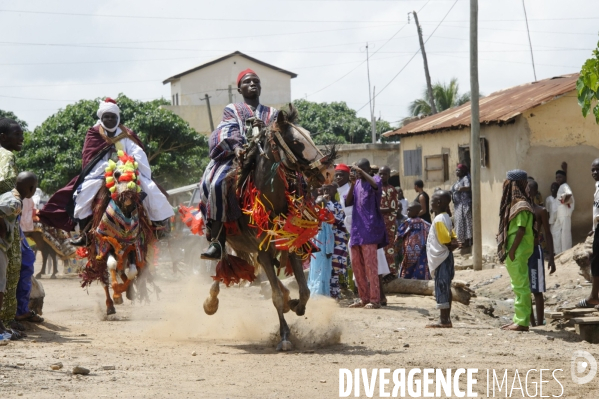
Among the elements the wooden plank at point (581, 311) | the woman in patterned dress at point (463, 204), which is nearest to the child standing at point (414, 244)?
the wooden plank at point (581, 311)

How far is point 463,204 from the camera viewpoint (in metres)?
20.1

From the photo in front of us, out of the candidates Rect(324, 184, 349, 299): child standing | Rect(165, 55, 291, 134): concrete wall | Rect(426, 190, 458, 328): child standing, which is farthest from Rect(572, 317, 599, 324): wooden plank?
Rect(165, 55, 291, 134): concrete wall

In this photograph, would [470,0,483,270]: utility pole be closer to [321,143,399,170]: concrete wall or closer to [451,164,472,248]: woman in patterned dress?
[451,164,472,248]: woman in patterned dress

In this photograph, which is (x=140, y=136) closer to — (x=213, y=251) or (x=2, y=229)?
(x=213, y=251)

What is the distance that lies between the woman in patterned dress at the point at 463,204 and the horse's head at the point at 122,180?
1018 cm

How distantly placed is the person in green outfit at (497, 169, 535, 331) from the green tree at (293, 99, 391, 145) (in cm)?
4497

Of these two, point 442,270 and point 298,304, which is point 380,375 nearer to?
point 298,304

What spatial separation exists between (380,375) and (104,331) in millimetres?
4448

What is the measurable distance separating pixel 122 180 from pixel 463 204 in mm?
10482

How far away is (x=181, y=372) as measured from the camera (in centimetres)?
734

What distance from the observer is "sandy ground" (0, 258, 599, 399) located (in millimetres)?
6688

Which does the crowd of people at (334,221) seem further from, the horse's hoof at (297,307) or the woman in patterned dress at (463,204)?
the woman in patterned dress at (463,204)

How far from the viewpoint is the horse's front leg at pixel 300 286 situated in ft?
29.2

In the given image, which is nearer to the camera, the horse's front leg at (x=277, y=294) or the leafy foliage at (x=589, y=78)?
the leafy foliage at (x=589, y=78)
